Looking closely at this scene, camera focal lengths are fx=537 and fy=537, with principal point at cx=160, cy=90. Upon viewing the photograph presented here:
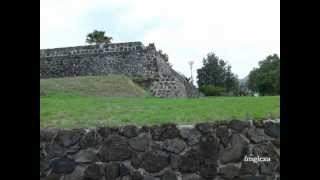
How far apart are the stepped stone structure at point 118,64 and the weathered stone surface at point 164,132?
8974mm

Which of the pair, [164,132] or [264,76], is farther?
[264,76]

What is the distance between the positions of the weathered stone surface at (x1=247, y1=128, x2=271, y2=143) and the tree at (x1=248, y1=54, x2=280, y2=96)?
12588 mm

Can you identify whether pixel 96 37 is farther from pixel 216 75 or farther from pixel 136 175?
pixel 136 175

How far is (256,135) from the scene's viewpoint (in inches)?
267

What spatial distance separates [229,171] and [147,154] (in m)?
1.03

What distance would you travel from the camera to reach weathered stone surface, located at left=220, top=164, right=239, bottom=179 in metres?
6.55

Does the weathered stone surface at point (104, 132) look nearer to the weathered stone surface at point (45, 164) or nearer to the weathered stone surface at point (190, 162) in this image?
the weathered stone surface at point (45, 164)

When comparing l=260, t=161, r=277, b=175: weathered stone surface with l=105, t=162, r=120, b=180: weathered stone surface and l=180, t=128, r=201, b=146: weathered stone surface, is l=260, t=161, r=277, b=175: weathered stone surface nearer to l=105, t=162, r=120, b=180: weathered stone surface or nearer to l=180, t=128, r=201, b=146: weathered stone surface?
l=180, t=128, r=201, b=146: weathered stone surface

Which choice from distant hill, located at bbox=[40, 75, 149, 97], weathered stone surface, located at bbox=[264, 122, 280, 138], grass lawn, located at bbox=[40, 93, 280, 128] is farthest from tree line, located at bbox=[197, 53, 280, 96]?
weathered stone surface, located at bbox=[264, 122, 280, 138]

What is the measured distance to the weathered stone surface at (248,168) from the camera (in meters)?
6.67

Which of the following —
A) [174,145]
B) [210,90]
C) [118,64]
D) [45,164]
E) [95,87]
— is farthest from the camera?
[210,90]

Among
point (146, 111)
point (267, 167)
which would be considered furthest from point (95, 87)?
point (267, 167)
